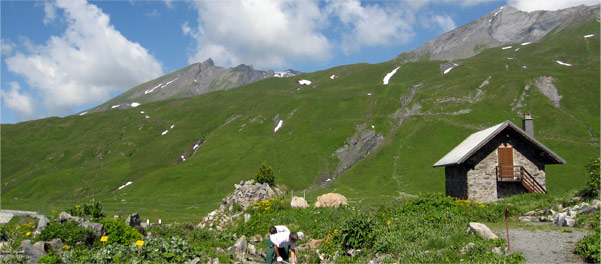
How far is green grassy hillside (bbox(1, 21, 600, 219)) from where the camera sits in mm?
73375

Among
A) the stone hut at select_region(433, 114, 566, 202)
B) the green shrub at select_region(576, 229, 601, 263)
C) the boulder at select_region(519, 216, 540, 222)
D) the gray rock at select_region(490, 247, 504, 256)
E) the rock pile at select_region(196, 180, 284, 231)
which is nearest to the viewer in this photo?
the green shrub at select_region(576, 229, 601, 263)

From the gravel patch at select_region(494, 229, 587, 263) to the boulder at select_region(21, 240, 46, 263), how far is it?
1673cm

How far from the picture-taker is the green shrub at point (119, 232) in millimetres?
17312

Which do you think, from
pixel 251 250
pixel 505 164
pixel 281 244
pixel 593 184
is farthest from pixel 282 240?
pixel 505 164

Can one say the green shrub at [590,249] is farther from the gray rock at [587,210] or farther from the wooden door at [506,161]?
the wooden door at [506,161]

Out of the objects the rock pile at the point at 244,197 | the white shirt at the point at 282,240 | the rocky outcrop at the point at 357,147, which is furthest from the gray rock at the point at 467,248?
the rocky outcrop at the point at 357,147

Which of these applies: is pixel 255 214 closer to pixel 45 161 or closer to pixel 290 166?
pixel 290 166

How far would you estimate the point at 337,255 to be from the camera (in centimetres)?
1543

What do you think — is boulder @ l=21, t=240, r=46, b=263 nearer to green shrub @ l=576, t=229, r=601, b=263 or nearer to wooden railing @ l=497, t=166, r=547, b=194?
green shrub @ l=576, t=229, r=601, b=263

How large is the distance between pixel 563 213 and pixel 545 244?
19.6ft

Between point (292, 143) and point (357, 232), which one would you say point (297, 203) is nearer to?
point (357, 232)

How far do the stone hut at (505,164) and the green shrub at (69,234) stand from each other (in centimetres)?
2605

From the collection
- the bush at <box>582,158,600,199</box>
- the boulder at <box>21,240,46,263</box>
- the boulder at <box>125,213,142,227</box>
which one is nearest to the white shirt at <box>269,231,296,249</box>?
the boulder at <box>21,240,46,263</box>

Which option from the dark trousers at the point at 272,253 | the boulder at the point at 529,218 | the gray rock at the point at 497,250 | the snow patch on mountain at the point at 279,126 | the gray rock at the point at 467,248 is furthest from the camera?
the snow patch on mountain at the point at 279,126
